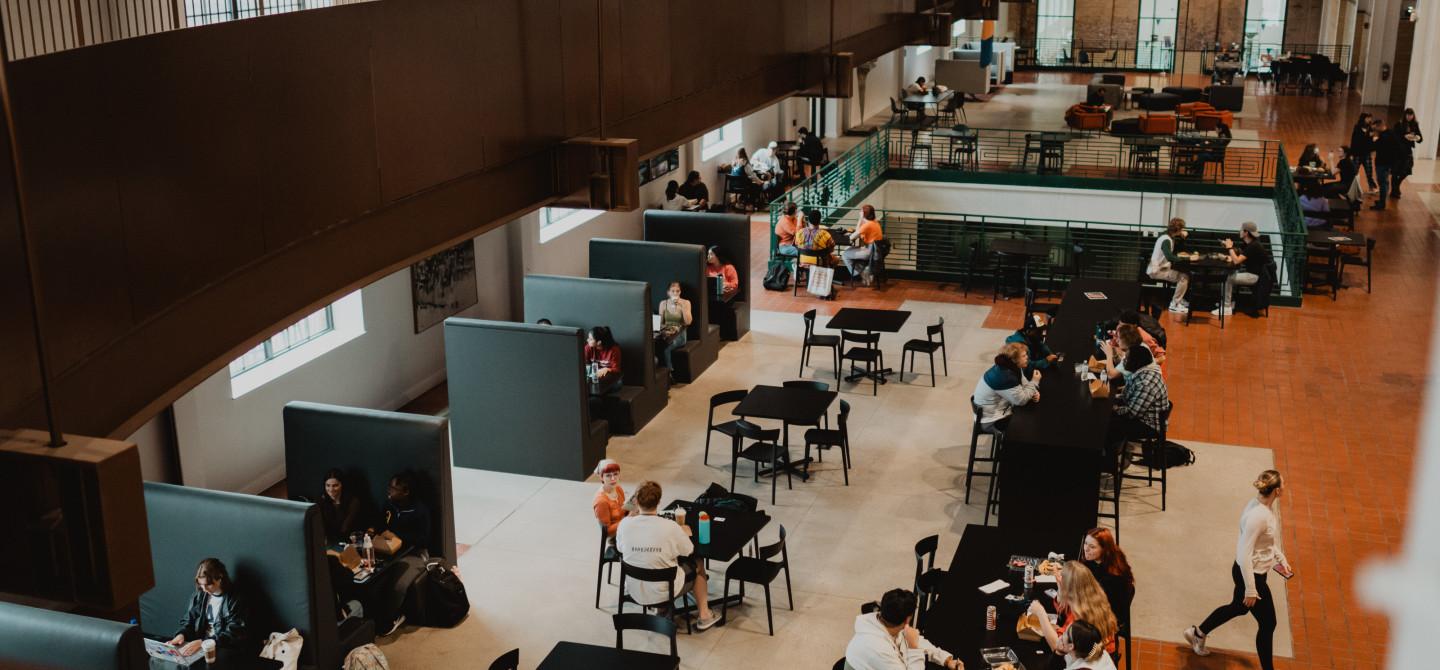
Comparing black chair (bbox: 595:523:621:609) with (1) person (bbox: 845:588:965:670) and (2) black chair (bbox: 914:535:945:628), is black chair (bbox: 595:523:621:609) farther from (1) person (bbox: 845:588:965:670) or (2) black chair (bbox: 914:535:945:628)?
(1) person (bbox: 845:588:965:670)

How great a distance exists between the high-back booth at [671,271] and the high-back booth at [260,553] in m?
6.78

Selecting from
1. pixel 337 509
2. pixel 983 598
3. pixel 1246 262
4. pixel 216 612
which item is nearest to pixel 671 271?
pixel 337 509

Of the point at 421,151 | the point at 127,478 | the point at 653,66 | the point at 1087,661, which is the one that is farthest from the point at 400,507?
the point at 127,478

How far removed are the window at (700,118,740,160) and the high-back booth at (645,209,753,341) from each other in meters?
→ 7.22

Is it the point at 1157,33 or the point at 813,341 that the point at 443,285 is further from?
the point at 1157,33

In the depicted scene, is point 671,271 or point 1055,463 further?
point 671,271

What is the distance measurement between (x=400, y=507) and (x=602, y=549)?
1535 mm

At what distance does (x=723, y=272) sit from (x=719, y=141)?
30.7 ft

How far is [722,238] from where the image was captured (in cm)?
1580

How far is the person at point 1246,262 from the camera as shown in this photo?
52.5 ft

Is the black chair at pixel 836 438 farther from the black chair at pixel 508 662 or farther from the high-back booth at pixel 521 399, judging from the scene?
the black chair at pixel 508 662

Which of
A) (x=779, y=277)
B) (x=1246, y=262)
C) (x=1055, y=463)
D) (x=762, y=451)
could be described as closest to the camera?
(x=1055, y=463)

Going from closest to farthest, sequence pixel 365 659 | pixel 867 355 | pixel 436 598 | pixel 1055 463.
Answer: pixel 365 659, pixel 436 598, pixel 1055 463, pixel 867 355

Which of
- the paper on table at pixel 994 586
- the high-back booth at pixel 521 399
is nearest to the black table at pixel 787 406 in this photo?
the high-back booth at pixel 521 399
